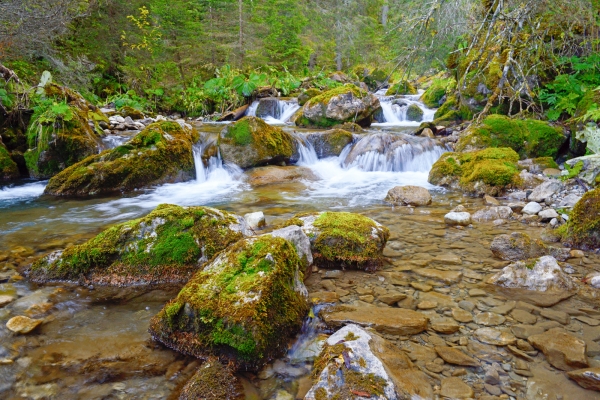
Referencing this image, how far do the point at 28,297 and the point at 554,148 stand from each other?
9945mm

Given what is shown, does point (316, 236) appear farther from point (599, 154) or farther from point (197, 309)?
point (599, 154)

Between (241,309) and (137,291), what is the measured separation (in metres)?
1.48

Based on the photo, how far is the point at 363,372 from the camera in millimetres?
1988

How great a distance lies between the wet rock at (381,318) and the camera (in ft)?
8.93

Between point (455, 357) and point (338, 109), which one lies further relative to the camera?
point (338, 109)

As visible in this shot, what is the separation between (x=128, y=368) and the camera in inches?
95.0

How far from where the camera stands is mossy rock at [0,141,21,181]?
879 cm

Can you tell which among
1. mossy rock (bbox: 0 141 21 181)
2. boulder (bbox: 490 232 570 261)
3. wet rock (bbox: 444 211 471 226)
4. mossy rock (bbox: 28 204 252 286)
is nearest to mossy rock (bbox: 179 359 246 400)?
mossy rock (bbox: 28 204 252 286)

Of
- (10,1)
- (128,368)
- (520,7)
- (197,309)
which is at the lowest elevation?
(128,368)

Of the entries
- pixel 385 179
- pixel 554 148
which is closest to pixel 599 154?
pixel 554 148

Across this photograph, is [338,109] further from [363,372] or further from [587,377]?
[363,372]

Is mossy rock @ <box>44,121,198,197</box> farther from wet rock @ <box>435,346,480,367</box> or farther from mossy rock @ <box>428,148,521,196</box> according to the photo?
wet rock @ <box>435,346,480,367</box>

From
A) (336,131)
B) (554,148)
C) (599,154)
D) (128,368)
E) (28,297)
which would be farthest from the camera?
(336,131)

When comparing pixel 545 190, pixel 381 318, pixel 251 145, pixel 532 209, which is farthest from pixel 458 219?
pixel 251 145
